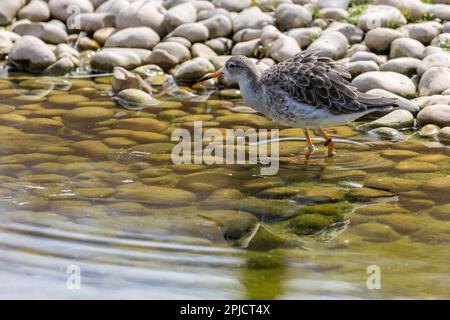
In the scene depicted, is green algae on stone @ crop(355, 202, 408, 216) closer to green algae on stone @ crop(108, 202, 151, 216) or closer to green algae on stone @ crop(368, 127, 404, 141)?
green algae on stone @ crop(108, 202, 151, 216)

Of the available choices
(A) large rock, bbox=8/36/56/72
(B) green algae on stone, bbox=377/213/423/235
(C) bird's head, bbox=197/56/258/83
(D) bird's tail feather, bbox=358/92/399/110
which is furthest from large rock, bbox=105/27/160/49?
(B) green algae on stone, bbox=377/213/423/235

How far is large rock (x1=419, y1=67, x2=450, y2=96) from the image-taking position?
9.47 meters

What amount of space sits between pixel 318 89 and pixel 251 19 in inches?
149

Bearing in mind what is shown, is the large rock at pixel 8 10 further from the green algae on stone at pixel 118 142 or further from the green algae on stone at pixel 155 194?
the green algae on stone at pixel 155 194

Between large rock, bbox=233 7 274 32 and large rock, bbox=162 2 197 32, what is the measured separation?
2.27ft

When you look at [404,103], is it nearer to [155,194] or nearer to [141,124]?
[141,124]

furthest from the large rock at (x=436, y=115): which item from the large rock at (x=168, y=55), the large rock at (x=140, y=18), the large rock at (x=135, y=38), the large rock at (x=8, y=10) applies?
the large rock at (x=8, y=10)

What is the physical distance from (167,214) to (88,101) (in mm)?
3843

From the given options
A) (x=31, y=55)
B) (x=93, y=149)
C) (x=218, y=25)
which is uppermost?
(x=218, y=25)

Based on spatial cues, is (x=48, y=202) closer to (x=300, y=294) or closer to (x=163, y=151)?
(x=163, y=151)

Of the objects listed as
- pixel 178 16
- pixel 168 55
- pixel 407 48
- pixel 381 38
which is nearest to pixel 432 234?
pixel 407 48

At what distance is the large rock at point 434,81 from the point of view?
947 cm

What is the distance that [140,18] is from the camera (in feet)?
38.5

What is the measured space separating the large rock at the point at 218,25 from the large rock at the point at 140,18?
2.34 ft
